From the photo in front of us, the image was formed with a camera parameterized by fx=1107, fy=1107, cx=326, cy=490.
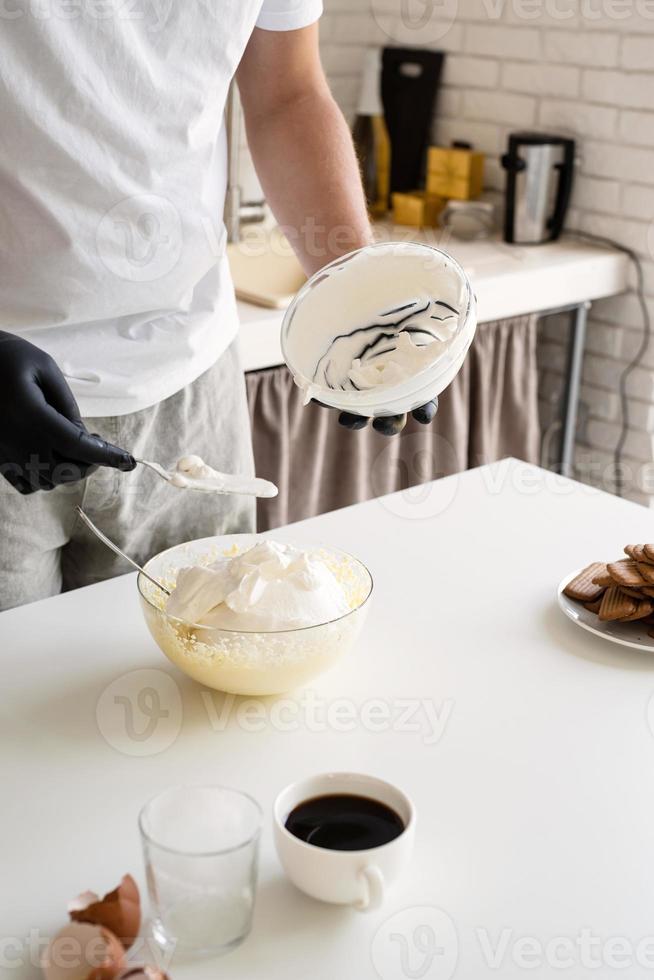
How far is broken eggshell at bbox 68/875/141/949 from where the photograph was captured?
68 cm

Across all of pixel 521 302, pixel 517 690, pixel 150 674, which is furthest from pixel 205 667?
pixel 521 302

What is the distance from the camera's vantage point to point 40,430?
37.5 inches

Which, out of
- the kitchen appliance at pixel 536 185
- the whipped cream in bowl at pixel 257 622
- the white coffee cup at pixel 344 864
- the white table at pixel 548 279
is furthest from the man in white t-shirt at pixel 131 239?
the kitchen appliance at pixel 536 185

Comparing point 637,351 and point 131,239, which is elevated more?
point 131,239

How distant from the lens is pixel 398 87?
2.88 meters

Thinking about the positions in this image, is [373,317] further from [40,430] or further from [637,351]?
[637,351]

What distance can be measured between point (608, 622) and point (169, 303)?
592mm

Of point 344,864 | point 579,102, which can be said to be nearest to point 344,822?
point 344,864

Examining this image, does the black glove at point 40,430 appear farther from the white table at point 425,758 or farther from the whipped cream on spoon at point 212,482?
the white table at point 425,758

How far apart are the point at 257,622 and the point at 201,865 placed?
0.93 feet

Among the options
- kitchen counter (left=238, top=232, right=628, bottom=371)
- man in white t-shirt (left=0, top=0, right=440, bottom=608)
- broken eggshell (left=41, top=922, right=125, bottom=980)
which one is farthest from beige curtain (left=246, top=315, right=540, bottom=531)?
broken eggshell (left=41, top=922, right=125, bottom=980)

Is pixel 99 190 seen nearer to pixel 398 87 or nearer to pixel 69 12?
pixel 69 12

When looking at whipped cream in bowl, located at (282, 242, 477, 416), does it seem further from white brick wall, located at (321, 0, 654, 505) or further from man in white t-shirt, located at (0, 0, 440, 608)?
white brick wall, located at (321, 0, 654, 505)

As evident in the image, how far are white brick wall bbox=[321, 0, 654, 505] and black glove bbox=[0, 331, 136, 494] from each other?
1883 millimetres
